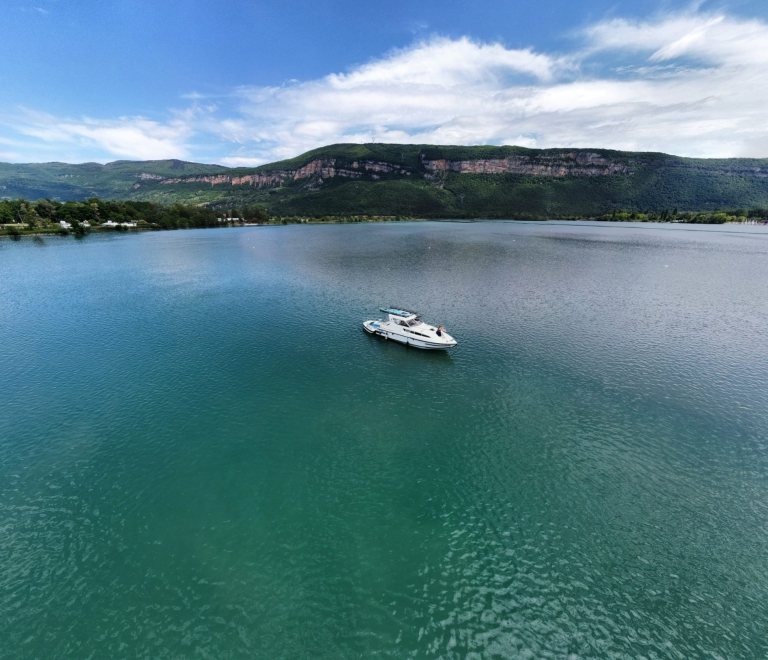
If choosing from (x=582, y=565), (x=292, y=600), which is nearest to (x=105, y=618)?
(x=292, y=600)

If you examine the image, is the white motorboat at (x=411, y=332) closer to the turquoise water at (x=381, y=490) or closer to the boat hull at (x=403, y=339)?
the boat hull at (x=403, y=339)


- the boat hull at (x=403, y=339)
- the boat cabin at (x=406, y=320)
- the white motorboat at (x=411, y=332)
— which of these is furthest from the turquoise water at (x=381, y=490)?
the boat cabin at (x=406, y=320)

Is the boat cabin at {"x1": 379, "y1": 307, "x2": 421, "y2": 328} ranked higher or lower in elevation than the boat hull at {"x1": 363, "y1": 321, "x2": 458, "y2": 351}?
higher

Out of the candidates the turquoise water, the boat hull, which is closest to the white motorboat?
the boat hull

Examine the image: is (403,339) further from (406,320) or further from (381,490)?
(381,490)

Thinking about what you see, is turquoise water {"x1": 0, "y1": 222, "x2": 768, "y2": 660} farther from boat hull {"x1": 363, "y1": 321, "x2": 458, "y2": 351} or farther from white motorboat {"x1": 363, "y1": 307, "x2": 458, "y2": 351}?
white motorboat {"x1": 363, "y1": 307, "x2": 458, "y2": 351}

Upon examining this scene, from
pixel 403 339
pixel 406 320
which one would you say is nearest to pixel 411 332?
pixel 403 339

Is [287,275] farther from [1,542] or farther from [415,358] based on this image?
[1,542]
